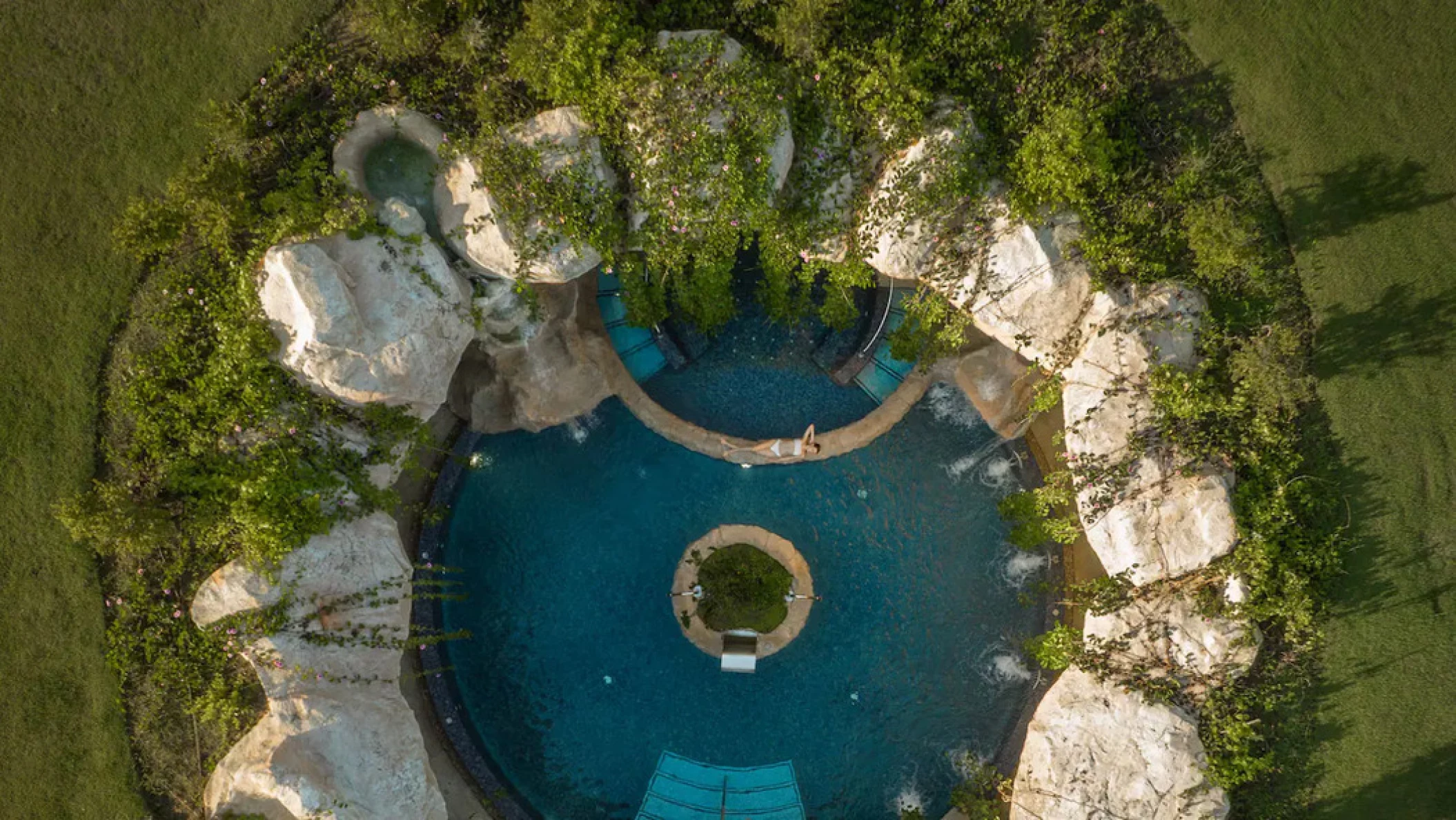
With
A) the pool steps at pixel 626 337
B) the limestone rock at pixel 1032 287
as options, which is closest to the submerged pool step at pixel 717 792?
the pool steps at pixel 626 337

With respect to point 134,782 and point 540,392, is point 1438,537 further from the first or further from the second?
point 134,782

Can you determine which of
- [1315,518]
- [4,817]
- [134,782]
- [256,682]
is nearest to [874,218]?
[1315,518]

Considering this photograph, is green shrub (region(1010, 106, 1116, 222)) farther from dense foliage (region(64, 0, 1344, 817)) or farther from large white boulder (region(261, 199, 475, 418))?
large white boulder (region(261, 199, 475, 418))

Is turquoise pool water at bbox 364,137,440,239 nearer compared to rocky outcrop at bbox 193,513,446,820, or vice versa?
rocky outcrop at bbox 193,513,446,820

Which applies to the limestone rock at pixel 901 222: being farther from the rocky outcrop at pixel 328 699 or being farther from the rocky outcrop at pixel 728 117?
the rocky outcrop at pixel 328 699

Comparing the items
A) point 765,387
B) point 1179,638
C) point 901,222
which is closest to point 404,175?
point 765,387

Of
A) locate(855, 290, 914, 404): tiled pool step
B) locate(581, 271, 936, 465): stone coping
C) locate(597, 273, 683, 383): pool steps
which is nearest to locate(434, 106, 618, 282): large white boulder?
locate(597, 273, 683, 383): pool steps
